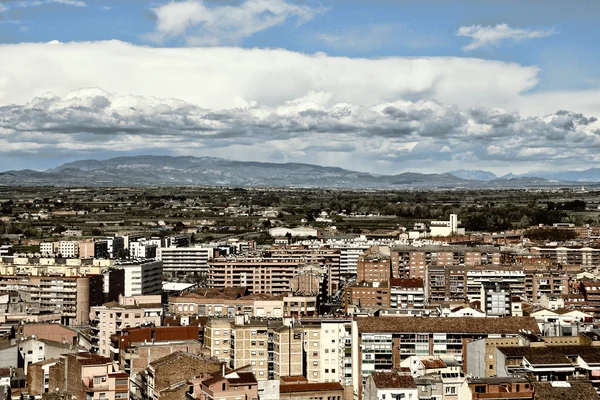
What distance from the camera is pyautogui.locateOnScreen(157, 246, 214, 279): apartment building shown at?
9175 centimetres

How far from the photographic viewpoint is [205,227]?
13838 cm

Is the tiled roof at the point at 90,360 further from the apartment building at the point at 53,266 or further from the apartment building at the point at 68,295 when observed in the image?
the apartment building at the point at 53,266

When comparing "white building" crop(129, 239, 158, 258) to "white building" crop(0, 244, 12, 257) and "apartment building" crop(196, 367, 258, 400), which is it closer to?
"white building" crop(0, 244, 12, 257)

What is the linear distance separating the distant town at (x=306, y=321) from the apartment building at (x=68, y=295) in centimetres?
11

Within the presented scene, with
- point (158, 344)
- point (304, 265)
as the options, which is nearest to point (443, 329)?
point (158, 344)

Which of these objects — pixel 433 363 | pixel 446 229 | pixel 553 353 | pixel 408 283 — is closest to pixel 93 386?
pixel 433 363

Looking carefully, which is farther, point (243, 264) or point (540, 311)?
point (243, 264)

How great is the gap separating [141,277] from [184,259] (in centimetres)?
2244

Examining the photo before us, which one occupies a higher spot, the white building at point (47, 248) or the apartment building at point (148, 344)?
the apartment building at point (148, 344)

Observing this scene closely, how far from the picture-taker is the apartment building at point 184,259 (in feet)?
301

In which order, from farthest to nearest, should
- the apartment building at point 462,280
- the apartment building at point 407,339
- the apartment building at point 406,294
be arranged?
the apartment building at point 462,280, the apartment building at point 406,294, the apartment building at point 407,339

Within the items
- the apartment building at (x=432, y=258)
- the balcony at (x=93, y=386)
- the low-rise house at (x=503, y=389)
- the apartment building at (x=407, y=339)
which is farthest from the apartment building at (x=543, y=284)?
the balcony at (x=93, y=386)

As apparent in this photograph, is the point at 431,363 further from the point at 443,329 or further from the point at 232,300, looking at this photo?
the point at 232,300

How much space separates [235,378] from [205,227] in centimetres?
10569
